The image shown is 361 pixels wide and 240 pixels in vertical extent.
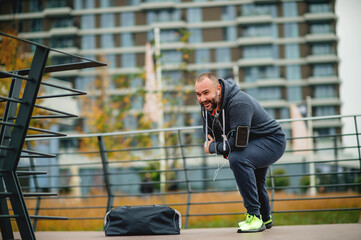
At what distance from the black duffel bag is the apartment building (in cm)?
4201

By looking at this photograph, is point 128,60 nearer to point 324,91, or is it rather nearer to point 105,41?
point 105,41

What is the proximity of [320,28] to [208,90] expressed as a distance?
47.3 m

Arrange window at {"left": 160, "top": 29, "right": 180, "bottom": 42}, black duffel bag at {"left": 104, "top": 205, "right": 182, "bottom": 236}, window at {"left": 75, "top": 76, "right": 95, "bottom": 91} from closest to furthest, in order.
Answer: black duffel bag at {"left": 104, "top": 205, "right": 182, "bottom": 236} → window at {"left": 160, "top": 29, "right": 180, "bottom": 42} → window at {"left": 75, "top": 76, "right": 95, "bottom": 91}

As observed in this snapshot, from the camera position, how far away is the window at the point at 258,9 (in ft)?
153

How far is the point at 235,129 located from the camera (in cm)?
336

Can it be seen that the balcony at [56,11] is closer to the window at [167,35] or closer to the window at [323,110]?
the window at [167,35]

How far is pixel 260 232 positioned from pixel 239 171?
0.52 metres

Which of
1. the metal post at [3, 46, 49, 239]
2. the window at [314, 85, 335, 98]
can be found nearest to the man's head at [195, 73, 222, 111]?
the metal post at [3, 46, 49, 239]

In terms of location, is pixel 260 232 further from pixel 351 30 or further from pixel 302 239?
pixel 351 30

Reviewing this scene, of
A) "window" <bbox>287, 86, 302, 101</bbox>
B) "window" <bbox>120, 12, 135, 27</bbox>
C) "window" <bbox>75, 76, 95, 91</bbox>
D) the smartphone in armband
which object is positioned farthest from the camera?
"window" <bbox>287, 86, 302, 101</bbox>

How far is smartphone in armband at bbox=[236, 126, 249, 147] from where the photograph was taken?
334 centimetres

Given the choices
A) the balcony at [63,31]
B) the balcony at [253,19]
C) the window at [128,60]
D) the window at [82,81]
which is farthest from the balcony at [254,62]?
the balcony at [63,31]

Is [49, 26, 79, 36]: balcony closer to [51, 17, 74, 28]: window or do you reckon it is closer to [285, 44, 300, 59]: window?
[51, 17, 74, 28]: window

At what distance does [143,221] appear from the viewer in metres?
3.64
